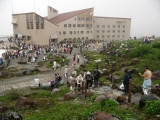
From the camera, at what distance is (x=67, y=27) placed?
4722cm

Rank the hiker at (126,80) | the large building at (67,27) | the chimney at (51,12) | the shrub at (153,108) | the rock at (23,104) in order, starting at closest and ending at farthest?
the shrub at (153,108)
the rock at (23,104)
the hiker at (126,80)
the large building at (67,27)
the chimney at (51,12)

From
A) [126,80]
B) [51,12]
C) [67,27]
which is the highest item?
[51,12]

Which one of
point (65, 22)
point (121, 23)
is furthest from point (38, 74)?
point (121, 23)

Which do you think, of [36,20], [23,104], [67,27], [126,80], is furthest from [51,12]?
[23,104]

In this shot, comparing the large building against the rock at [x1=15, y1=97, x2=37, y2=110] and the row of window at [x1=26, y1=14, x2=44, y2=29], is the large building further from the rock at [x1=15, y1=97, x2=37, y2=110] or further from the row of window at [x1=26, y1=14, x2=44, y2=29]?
the rock at [x1=15, y1=97, x2=37, y2=110]

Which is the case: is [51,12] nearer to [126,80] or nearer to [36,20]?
[36,20]

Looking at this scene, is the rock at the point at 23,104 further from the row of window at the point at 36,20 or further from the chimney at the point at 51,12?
the chimney at the point at 51,12

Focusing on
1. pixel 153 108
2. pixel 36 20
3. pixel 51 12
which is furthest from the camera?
pixel 51 12

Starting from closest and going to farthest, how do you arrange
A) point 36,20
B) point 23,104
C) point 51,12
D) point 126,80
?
point 23,104 → point 126,80 → point 36,20 → point 51,12

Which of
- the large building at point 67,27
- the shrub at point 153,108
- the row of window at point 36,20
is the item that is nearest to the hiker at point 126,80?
the shrub at point 153,108

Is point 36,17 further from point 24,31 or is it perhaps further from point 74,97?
point 74,97

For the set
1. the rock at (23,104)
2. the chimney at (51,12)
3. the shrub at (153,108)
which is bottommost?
the rock at (23,104)

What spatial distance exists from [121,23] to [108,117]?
59.3 meters

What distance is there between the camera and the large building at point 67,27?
3694cm
